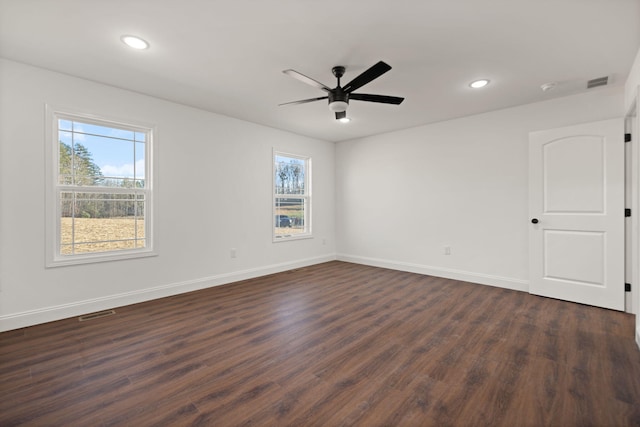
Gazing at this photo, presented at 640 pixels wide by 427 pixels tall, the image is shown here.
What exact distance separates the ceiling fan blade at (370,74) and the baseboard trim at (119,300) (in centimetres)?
325

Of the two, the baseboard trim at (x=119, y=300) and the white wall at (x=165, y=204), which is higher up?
the white wall at (x=165, y=204)

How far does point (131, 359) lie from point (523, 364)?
118 inches

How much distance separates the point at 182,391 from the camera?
6.17 feet

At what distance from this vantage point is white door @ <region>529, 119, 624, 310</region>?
3.34m

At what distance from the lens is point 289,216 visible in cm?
567

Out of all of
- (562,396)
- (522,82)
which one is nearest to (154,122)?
(522,82)

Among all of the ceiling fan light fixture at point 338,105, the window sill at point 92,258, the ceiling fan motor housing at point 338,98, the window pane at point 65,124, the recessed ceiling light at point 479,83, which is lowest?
the window sill at point 92,258

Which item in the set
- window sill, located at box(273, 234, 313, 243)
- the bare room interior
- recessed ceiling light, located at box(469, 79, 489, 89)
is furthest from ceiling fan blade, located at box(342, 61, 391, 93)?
window sill, located at box(273, 234, 313, 243)

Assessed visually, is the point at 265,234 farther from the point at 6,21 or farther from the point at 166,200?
the point at 6,21

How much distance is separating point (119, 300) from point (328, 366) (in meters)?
2.74

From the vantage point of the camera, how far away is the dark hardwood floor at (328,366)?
169 centimetres

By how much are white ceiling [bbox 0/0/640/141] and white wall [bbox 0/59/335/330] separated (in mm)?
290

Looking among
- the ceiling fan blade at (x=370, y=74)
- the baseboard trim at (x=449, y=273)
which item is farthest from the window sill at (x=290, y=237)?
the ceiling fan blade at (x=370, y=74)

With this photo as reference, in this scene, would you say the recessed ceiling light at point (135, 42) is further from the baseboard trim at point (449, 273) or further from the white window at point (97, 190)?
the baseboard trim at point (449, 273)
